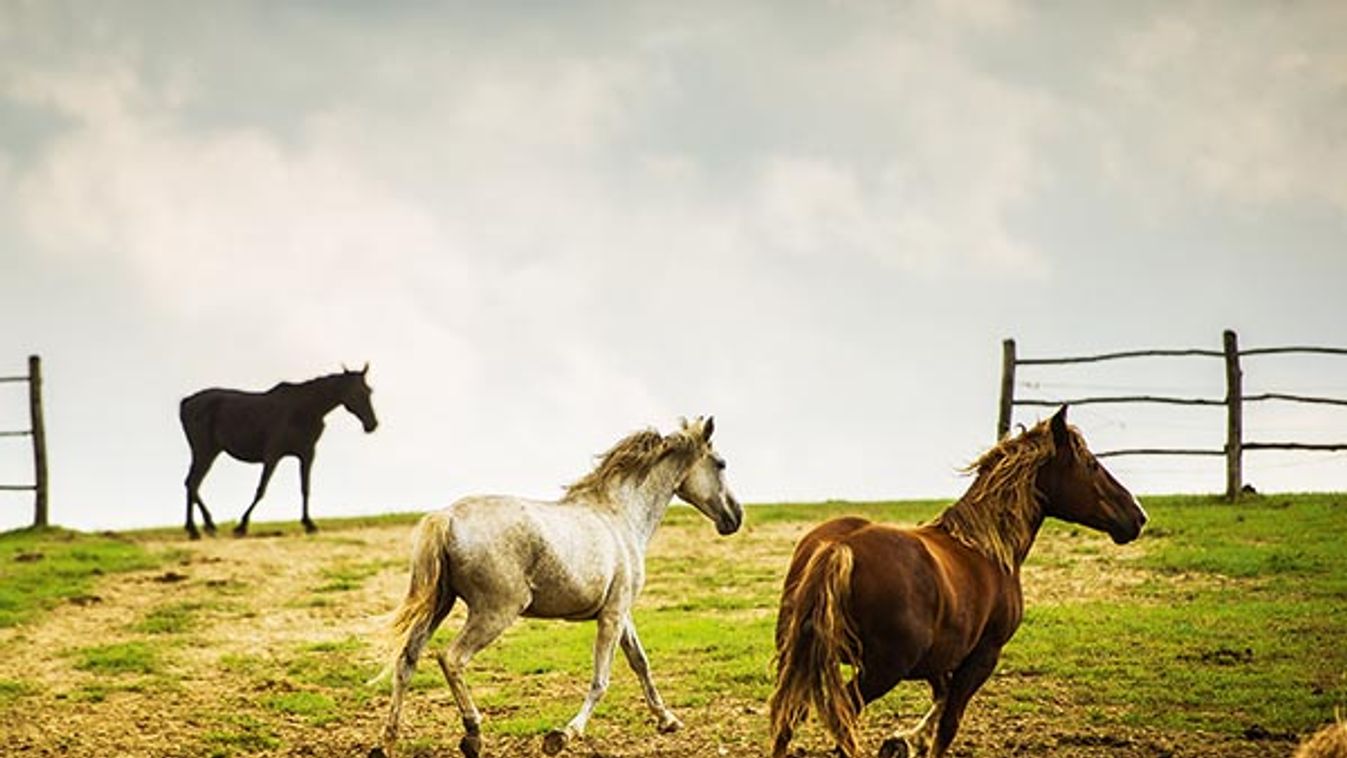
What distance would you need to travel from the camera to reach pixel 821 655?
757 centimetres

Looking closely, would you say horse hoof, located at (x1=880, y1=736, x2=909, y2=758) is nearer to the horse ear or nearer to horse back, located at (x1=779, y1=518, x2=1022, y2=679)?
horse back, located at (x1=779, y1=518, x2=1022, y2=679)

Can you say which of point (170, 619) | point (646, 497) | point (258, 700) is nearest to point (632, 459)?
point (646, 497)

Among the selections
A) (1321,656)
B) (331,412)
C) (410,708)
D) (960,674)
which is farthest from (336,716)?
(331,412)

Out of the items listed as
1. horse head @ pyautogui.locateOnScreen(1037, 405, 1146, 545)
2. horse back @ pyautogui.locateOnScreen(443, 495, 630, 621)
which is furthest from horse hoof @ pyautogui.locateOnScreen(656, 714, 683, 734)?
horse head @ pyautogui.locateOnScreen(1037, 405, 1146, 545)

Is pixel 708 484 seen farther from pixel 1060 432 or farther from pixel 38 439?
pixel 38 439

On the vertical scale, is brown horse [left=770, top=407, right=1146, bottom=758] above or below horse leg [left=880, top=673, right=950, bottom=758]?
above

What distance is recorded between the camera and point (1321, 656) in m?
12.9

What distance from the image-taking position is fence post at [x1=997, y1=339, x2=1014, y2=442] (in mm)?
24453

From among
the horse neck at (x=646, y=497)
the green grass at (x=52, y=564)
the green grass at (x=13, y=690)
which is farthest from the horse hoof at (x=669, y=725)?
the green grass at (x=52, y=564)

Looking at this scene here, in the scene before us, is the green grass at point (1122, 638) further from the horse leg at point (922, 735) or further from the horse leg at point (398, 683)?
the horse leg at point (398, 683)

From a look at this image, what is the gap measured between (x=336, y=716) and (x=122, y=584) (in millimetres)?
8603

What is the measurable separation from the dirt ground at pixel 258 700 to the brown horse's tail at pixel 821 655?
2234mm

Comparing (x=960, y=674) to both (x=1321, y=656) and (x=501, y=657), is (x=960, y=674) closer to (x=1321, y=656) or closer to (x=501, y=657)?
(x=1321, y=656)

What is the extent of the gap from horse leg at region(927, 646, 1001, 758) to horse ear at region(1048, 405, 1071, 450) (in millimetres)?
1363
